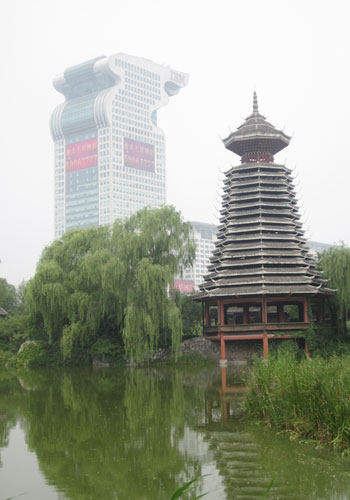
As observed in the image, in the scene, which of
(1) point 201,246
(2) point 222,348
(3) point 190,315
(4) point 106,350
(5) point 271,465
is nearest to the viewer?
(5) point 271,465

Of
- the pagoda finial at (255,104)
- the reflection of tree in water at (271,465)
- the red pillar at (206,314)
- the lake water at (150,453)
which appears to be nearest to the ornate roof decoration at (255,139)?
the pagoda finial at (255,104)

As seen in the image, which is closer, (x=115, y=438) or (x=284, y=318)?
(x=115, y=438)

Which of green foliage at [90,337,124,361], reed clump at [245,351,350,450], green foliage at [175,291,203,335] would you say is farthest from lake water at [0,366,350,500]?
green foliage at [175,291,203,335]

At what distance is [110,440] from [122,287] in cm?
2065

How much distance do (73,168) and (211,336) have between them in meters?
128

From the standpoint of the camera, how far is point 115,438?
36.8 ft

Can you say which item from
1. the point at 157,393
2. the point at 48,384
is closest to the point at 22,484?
the point at 157,393

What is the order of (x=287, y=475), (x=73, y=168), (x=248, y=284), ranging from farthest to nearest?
1. (x=73, y=168)
2. (x=248, y=284)
3. (x=287, y=475)

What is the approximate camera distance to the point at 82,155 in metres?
154

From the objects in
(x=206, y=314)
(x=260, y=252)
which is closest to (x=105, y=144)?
(x=206, y=314)

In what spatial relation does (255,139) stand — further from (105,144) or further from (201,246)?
(201,246)

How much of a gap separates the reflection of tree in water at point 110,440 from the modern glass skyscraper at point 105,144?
130 m

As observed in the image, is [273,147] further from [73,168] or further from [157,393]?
[73,168]

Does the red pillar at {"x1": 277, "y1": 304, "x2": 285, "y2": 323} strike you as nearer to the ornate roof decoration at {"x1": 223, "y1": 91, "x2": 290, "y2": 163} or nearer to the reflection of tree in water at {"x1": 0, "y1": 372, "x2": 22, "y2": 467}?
the ornate roof decoration at {"x1": 223, "y1": 91, "x2": 290, "y2": 163}
